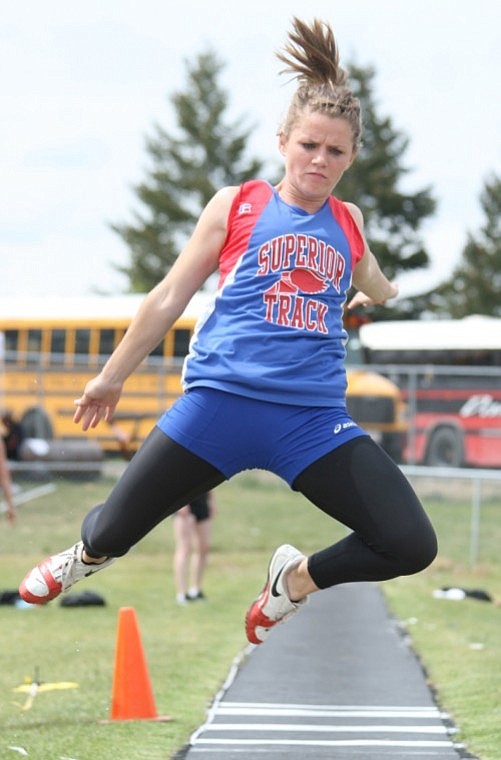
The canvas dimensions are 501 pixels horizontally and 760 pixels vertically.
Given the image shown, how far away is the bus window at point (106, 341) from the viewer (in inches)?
1128

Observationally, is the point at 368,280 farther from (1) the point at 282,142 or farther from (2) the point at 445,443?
(2) the point at 445,443

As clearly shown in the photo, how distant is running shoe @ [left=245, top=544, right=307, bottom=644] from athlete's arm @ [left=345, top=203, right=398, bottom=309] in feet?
3.48

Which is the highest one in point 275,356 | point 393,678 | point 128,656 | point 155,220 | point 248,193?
point 248,193

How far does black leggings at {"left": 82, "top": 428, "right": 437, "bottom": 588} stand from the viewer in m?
4.78

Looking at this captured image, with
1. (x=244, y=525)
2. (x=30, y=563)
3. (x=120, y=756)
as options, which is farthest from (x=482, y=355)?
(x=120, y=756)

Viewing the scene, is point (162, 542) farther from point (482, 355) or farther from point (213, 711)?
point (482, 355)

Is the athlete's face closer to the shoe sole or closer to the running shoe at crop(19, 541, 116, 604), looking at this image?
the running shoe at crop(19, 541, 116, 604)

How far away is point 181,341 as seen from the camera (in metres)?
27.6

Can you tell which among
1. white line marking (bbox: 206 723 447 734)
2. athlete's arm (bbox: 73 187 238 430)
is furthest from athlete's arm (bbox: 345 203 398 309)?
white line marking (bbox: 206 723 447 734)

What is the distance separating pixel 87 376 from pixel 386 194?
36.6m

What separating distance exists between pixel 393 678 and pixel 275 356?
4.02m

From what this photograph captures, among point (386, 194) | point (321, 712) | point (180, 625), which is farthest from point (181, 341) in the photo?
point (386, 194)

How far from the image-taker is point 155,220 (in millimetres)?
58125

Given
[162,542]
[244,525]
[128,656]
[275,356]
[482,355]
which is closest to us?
[275,356]
